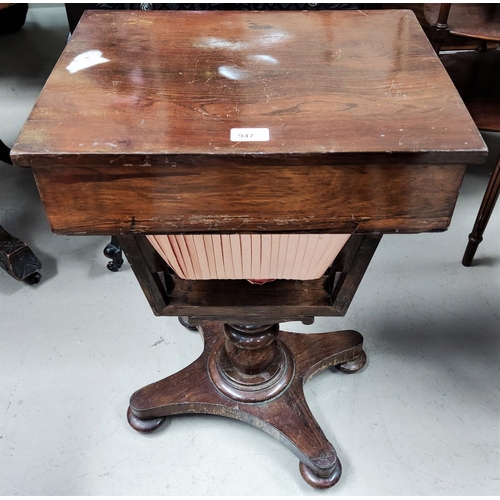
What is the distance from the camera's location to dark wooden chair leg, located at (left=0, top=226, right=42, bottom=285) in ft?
5.02

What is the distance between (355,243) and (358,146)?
0.24 metres

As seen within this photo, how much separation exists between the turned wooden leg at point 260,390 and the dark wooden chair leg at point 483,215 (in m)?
0.53

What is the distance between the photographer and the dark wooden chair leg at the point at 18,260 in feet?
5.02

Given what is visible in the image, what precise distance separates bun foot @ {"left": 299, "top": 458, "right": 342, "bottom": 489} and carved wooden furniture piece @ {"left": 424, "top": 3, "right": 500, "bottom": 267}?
31.5 inches

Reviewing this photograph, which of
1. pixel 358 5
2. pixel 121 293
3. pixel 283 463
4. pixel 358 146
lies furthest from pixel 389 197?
pixel 121 293

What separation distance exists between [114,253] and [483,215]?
41.6 inches

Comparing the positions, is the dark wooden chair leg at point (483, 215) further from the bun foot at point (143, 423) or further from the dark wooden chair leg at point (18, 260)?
the dark wooden chair leg at point (18, 260)

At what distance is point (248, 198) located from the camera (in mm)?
693

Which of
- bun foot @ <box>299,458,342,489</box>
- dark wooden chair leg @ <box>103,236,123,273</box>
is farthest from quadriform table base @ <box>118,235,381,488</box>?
dark wooden chair leg @ <box>103,236,123,273</box>

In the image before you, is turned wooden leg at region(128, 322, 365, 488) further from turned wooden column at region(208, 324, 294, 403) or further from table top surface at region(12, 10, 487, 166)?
table top surface at region(12, 10, 487, 166)

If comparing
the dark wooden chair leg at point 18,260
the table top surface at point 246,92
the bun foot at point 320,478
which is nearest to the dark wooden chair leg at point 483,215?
the table top surface at point 246,92

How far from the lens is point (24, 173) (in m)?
2.00

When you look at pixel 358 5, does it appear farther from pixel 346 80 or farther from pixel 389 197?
pixel 389 197

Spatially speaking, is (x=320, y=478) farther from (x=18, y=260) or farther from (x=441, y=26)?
(x=441, y=26)
